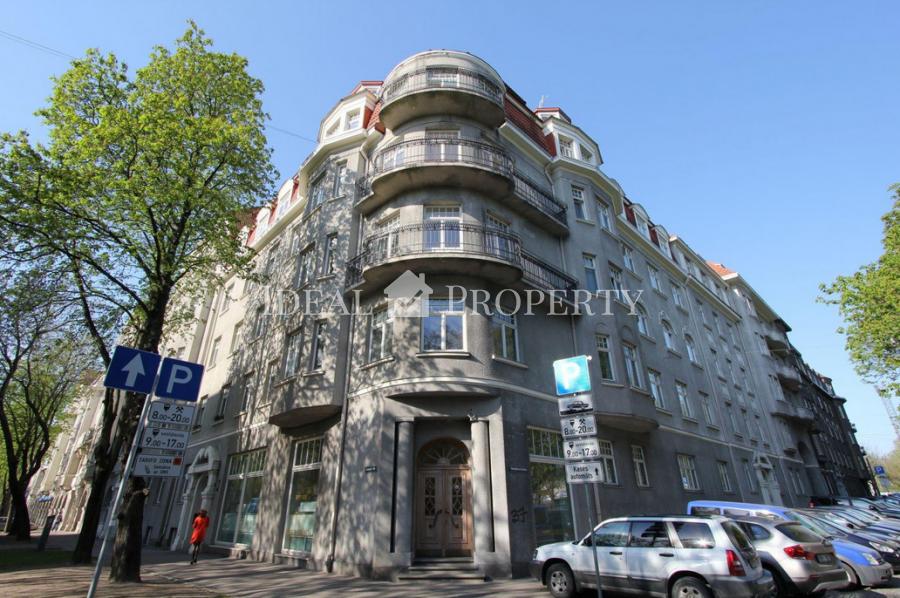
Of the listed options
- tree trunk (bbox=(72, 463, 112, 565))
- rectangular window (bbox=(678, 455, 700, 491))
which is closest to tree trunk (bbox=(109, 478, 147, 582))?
tree trunk (bbox=(72, 463, 112, 565))

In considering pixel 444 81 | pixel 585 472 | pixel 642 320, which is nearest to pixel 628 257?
pixel 642 320

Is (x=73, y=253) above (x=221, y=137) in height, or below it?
below

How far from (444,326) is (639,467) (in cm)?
1041

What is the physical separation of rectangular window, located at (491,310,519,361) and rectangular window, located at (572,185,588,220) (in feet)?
27.0

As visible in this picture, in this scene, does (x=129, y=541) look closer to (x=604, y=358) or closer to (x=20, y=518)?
(x=604, y=358)

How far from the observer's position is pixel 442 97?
1783 centimetres

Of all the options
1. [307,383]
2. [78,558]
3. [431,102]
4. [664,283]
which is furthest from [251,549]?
[664,283]

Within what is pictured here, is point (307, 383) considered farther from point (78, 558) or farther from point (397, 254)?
point (78, 558)

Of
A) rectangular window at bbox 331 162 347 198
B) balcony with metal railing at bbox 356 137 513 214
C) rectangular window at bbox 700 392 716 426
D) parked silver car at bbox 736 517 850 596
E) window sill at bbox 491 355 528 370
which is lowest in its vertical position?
parked silver car at bbox 736 517 850 596

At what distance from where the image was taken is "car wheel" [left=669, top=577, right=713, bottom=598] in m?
7.61

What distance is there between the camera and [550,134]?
22969 millimetres

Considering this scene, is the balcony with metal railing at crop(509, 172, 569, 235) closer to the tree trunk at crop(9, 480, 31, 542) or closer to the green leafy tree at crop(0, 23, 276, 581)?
the green leafy tree at crop(0, 23, 276, 581)

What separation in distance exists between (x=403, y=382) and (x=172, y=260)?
893 cm

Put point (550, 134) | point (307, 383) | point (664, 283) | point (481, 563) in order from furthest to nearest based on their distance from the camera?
point (664, 283)
point (550, 134)
point (307, 383)
point (481, 563)
